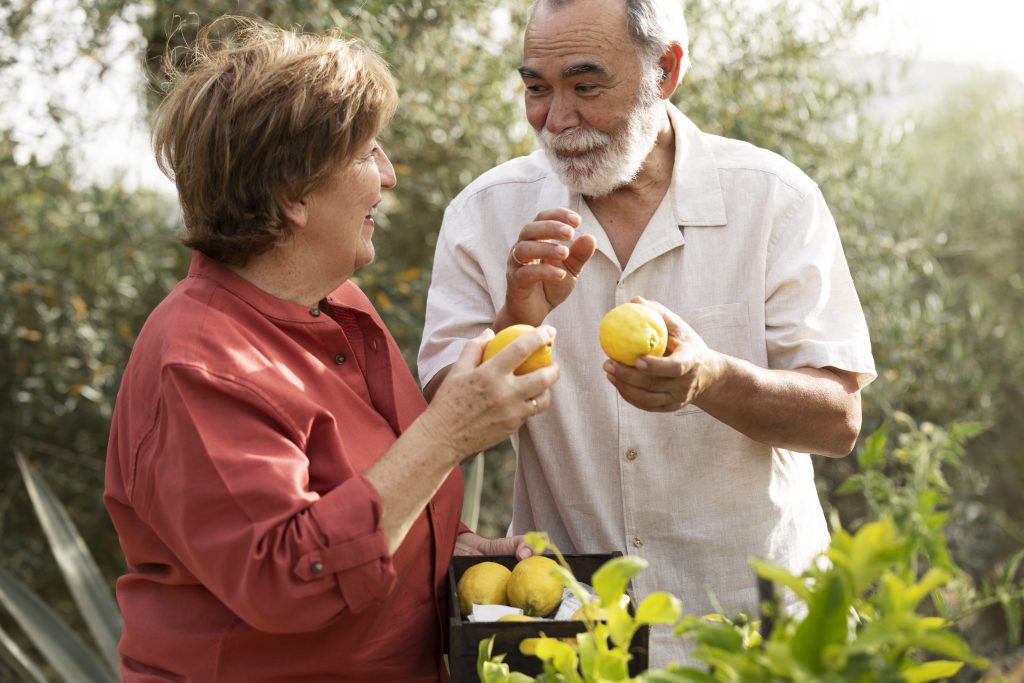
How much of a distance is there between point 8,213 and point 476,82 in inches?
87.4

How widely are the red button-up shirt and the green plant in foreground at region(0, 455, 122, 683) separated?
1899 mm

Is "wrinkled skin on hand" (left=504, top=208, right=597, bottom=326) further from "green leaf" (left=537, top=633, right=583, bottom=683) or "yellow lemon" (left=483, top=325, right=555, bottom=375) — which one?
"green leaf" (left=537, top=633, right=583, bottom=683)

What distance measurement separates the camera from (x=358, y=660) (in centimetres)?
193

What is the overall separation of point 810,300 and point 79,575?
2.83m

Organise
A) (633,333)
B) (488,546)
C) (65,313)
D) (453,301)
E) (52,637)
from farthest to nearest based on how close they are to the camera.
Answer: (65,313), (52,637), (453,301), (488,546), (633,333)

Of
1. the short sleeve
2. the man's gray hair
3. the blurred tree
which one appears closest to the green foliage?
the short sleeve

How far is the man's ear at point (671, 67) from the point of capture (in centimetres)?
278

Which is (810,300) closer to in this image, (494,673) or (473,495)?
(494,673)

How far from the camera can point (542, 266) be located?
2398mm

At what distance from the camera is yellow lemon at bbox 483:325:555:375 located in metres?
2.01

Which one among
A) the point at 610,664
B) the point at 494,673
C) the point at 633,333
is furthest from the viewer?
the point at 633,333

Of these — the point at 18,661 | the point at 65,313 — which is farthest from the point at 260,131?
the point at 65,313

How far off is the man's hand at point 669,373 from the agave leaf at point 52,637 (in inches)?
97.9

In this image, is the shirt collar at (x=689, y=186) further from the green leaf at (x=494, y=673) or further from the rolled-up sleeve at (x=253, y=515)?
the green leaf at (x=494, y=673)
